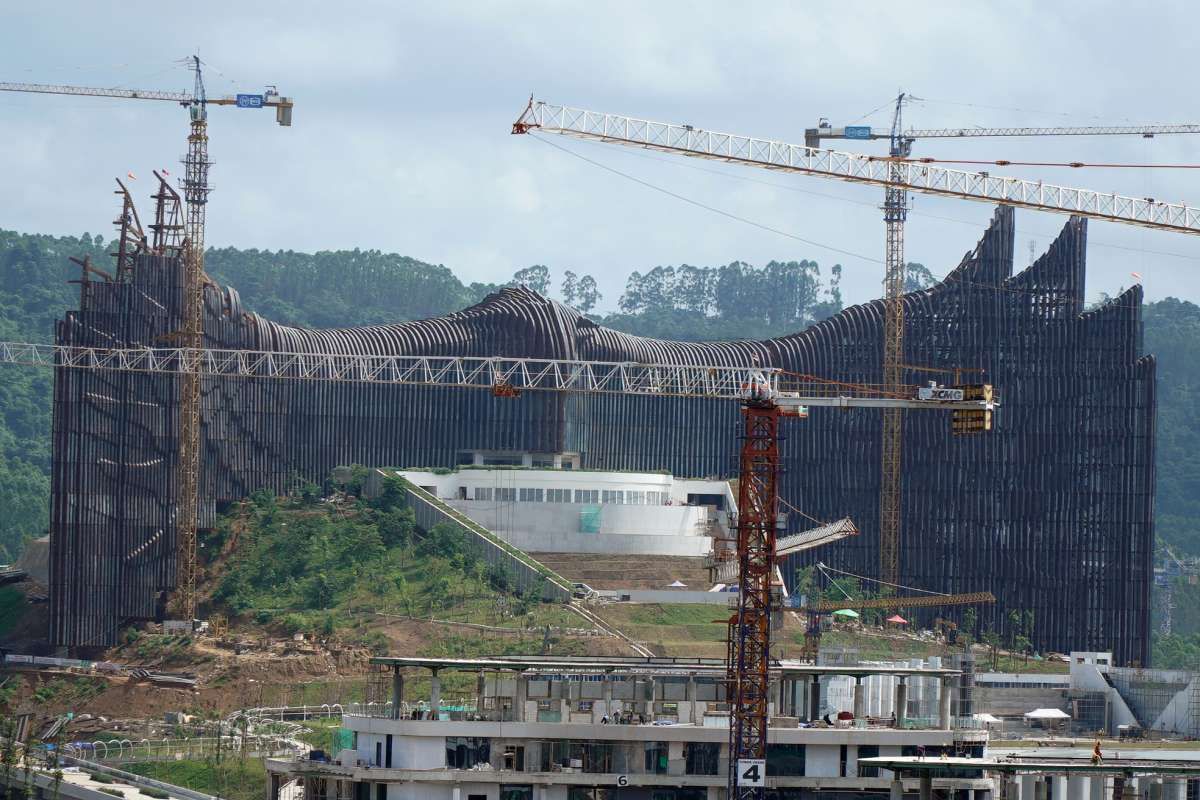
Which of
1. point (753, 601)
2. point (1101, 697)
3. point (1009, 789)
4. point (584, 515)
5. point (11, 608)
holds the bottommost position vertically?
point (1101, 697)

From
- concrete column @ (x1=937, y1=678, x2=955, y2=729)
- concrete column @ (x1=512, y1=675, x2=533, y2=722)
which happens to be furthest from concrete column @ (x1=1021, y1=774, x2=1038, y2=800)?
concrete column @ (x1=512, y1=675, x2=533, y2=722)

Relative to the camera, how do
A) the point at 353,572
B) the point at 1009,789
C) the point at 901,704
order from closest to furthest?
the point at 1009,789
the point at 901,704
the point at 353,572

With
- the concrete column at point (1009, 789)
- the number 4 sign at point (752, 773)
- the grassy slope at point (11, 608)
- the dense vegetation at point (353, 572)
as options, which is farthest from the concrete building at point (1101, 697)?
the grassy slope at point (11, 608)

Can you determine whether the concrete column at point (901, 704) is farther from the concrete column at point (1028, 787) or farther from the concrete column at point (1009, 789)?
the concrete column at point (1009, 789)

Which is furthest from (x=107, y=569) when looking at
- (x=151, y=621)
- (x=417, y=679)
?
(x=417, y=679)

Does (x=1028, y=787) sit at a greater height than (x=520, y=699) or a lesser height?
lesser

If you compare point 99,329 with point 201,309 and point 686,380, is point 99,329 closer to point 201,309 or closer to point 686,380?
point 201,309

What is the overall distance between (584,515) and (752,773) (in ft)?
332

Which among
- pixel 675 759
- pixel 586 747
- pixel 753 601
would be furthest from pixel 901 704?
pixel 586 747

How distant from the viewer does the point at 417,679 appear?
155750 mm

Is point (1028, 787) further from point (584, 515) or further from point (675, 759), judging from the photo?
point (584, 515)

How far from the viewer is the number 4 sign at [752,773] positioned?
94500mm

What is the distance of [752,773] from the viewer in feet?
310

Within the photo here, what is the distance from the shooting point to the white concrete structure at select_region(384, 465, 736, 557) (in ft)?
640
